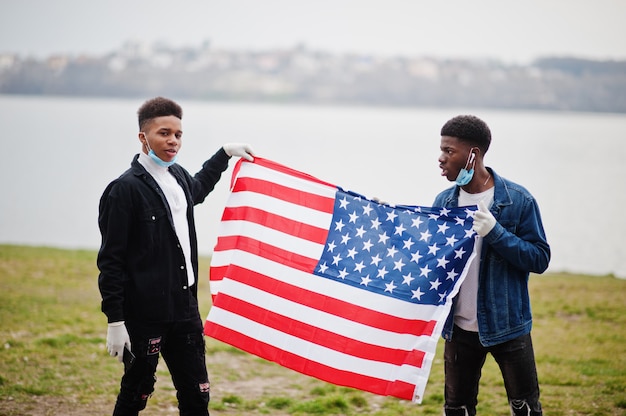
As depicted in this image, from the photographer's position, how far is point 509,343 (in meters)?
4.75

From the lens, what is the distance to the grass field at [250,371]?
283 inches

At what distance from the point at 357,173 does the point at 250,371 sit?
1850 inches

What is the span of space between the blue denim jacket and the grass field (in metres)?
2.64

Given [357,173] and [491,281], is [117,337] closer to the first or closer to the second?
[491,281]

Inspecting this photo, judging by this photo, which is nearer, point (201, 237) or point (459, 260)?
point (459, 260)

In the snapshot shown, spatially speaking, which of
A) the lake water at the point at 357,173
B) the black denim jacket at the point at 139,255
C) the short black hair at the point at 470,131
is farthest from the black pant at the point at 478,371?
the lake water at the point at 357,173

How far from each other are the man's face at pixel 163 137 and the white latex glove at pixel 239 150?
0.86 metres

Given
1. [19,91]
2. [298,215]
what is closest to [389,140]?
[298,215]

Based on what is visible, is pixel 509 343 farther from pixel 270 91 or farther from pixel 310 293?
pixel 270 91

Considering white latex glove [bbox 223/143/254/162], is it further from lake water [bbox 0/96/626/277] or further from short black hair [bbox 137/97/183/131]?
lake water [bbox 0/96/626/277]

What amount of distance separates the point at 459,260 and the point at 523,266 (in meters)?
0.52

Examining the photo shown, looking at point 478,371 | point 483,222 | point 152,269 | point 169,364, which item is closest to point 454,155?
point 483,222

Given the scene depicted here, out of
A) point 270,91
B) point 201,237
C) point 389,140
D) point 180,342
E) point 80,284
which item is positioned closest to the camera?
point 180,342

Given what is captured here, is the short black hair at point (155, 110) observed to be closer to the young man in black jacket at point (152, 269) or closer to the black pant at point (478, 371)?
the young man in black jacket at point (152, 269)
